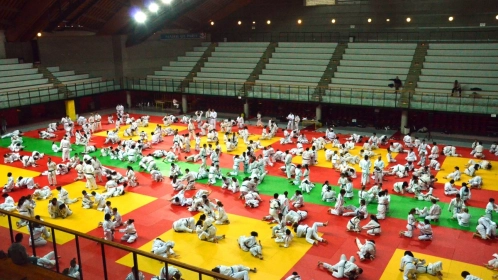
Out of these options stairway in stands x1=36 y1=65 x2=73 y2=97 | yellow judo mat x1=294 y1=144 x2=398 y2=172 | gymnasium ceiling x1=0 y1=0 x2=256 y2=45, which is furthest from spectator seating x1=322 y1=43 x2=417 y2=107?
stairway in stands x1=36 y1=65 x2=73 y2=97

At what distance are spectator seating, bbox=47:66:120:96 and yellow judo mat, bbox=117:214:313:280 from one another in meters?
26.9

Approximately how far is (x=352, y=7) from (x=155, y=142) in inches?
926

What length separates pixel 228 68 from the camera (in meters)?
45.2

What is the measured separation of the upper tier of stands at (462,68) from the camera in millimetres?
33791

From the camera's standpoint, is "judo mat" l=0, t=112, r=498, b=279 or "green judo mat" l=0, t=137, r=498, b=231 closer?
"judo mat" l=0, t=112, r=498, b=279

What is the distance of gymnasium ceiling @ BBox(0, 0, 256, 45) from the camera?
117ft

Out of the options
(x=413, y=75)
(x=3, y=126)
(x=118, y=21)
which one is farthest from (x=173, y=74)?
(x=413, y=75)

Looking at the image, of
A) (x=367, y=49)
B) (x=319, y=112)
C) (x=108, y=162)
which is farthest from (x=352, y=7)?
(x=108, y=162)

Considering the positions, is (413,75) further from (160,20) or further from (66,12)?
(66,12)

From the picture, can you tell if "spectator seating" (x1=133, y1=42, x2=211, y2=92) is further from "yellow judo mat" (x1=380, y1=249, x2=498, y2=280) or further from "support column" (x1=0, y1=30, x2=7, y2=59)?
"yellow judo mat" (x1=380, y1=249, x2=498, y2=280)

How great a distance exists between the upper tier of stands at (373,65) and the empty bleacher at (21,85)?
23469mm

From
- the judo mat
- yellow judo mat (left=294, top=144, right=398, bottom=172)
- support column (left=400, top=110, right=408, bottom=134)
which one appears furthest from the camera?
support column (left=400, top=110, right=408, bottom=134)

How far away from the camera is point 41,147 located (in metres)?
31.0

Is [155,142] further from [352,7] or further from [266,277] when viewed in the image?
[352,7]
